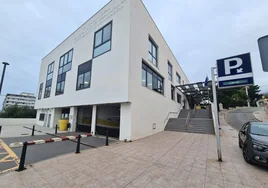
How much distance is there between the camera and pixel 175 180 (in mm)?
2922

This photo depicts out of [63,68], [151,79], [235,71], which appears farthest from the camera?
[63,68]

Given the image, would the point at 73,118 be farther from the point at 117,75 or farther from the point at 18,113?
→ the point at 18,113


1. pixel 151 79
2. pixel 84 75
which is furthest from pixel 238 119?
pixel 84 75

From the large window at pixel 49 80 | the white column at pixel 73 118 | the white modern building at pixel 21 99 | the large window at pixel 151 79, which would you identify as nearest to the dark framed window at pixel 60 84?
the large window at pixel 49 80

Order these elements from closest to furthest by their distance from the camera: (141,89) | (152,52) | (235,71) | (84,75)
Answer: (235,71)
(141,89)
(84,75)
(152,52)

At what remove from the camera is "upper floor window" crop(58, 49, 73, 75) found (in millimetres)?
13969

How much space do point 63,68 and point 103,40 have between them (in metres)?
8.25

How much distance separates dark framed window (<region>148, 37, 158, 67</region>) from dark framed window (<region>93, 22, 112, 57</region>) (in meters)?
3.90

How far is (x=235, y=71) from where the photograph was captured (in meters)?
4.43

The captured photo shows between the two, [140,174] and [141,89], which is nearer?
[140,174]

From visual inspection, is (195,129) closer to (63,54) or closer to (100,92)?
(100,92)

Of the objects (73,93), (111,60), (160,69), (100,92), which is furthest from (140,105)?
(73,93)

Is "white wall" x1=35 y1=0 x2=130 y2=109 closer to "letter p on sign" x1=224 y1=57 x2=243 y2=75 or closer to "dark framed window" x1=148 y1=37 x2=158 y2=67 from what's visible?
"dark framed window" x1=148 y1=37 x2=158 y2=67

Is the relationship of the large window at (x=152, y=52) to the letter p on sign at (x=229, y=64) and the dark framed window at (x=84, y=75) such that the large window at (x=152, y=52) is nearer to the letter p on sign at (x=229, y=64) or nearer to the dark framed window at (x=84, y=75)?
the dark framed window at (x=84, y=75)
